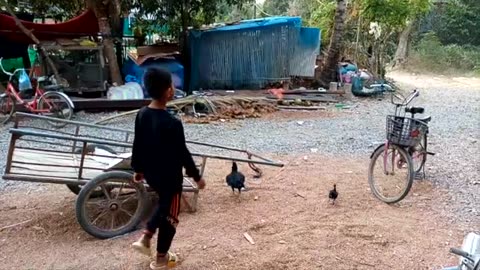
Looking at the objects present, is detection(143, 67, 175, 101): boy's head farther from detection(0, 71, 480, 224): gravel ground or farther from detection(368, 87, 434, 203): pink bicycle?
detection(0, 71, 480, 224): gravel ground

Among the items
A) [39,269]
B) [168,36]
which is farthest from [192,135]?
[168,36]

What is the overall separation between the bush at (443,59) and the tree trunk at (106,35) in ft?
40.3

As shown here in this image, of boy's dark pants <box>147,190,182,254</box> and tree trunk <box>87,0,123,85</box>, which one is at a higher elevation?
tree trunk <box>87,0,123,85</box>

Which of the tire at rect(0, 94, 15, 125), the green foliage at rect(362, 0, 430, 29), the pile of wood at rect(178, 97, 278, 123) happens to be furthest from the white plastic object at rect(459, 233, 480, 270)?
the green foliage at rect(362, 0, 430, 29)

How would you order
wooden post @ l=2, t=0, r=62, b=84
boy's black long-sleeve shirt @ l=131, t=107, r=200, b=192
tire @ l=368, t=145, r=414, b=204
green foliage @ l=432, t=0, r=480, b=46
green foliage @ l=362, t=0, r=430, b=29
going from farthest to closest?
green foliage @ l=432, t=0, r=480, b=46 → green foliage @ l=362, t=0, r=430, b=29 → wooden post @ l=2, t=0, r=62, b=84 → tire @ l=368, t=145, r=414, b=204 → boy's black long-sleeve shirt @ l=131, t=107, r=200, b=192

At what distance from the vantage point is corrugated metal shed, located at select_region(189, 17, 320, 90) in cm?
1070

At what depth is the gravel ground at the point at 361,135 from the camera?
504 centimetres

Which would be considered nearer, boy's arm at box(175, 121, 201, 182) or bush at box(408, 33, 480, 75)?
boy's arm at box(175, 121, 201, 182)

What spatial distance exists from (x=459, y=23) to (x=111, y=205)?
1982 cm

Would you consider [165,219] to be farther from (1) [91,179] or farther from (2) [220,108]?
(2) [220,108]

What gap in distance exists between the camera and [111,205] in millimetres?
3525

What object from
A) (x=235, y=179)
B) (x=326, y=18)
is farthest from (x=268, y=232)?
(x=326, y=18)

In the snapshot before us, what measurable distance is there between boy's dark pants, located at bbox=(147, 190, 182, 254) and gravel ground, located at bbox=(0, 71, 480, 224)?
8.31 feet

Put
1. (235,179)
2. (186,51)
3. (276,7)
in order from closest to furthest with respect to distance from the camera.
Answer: (235,179) < (186,51) < (276,7)
